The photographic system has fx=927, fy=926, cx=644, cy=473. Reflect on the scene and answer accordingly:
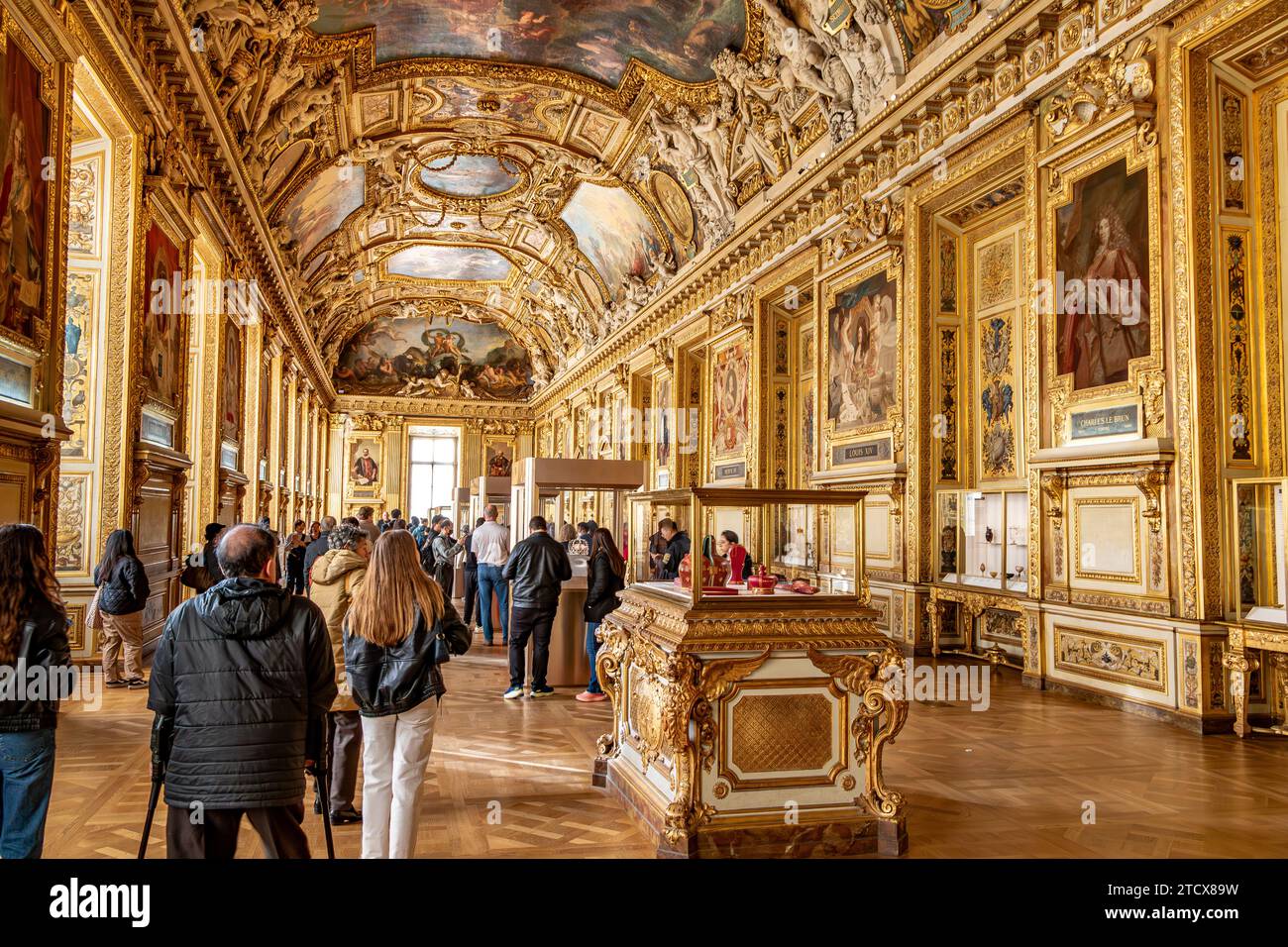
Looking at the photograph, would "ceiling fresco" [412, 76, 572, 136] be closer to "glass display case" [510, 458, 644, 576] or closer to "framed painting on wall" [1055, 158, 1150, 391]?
"glass display case" [510, 458, 644, 576]

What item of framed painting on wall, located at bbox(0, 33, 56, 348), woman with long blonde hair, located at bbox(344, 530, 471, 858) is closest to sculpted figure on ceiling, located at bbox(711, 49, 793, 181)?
framed painting on wall, located at bbox(0, 33, 56, 348)

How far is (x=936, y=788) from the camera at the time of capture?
552cm

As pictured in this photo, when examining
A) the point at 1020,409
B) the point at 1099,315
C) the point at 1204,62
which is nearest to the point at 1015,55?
the point at 1204,62

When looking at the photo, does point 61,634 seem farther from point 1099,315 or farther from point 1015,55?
point 1015,55

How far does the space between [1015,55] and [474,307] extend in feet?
89.9

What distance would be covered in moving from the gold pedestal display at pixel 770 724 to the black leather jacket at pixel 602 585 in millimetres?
3607

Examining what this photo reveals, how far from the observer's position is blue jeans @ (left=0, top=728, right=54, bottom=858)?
3398mm

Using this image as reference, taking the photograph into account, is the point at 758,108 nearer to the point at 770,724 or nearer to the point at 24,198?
the point at 24,198

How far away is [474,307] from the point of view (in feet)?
114

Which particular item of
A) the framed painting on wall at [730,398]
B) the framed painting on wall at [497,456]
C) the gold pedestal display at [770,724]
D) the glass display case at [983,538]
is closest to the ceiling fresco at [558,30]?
the framed painting on wall at [730,398]

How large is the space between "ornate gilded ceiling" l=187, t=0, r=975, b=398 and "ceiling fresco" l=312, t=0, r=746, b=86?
0.04 m

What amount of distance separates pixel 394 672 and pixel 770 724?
1.84m

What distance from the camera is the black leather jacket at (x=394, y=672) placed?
150 inches

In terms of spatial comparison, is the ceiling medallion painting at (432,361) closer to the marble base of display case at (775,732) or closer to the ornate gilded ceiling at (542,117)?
the ornate gilded ceiling at (542,117)
